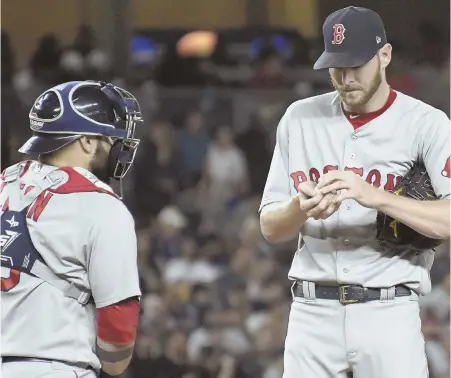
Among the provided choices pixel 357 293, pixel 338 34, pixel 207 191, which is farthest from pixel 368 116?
pixel 207 191

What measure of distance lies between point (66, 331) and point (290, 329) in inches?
36.7

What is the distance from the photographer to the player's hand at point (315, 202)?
2.97m

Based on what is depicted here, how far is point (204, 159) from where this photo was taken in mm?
8812

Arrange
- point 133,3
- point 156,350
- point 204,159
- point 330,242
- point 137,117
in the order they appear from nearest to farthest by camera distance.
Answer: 1. point 137,117
2. point 330,242
3. point 156,350
4. point 204,159
5. point 133,3

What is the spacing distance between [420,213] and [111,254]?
107 cm

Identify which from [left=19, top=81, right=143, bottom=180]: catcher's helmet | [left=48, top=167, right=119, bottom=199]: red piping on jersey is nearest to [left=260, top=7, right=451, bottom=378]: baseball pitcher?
[left=19, top=81, right=143, bottom=180]: catcher's helmet

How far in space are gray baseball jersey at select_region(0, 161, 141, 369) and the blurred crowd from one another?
13.3 ft

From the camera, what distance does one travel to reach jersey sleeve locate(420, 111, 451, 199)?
316 centimetres

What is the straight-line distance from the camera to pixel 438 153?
10.4 ft

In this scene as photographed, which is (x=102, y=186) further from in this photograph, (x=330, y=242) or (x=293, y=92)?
(x=293, y=92)

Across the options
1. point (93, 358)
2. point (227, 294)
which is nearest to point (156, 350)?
point (227, 294)

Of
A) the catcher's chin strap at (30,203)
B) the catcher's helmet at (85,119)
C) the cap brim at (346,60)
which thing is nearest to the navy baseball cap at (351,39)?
the cap brim at (346,60)

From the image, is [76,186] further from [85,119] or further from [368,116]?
[368,116]

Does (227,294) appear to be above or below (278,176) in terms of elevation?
below
